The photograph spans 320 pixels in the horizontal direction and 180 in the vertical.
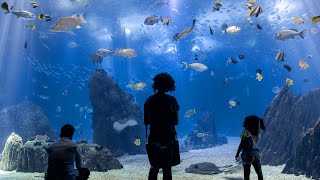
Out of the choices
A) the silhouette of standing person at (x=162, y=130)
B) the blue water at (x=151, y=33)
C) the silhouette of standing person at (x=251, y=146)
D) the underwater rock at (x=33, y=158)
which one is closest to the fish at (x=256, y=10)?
the silhouette of standing person at (x=251, y=146)

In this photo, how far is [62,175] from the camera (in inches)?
179

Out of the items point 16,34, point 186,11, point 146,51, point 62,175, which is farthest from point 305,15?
point 16,34

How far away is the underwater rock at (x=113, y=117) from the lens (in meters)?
17.2

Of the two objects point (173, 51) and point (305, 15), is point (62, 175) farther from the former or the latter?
point (173, 51)

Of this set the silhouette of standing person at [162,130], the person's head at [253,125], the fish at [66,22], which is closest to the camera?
the silhouette of standing person at [162,130]

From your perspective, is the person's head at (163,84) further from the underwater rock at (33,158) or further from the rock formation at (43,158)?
the underwater rock at (33,158)

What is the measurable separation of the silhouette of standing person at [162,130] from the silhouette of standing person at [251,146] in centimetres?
206

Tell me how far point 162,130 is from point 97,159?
760 centimetres

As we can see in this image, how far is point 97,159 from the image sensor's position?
11.2 metres

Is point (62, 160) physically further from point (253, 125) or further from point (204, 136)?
point (204, 136)

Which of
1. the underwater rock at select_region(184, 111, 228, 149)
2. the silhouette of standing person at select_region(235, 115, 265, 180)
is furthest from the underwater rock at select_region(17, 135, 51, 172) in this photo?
the underwater rock at select_region(184, 111, 228, 149)

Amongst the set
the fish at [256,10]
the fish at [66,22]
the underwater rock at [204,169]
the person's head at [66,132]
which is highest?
the fish at [256,10]

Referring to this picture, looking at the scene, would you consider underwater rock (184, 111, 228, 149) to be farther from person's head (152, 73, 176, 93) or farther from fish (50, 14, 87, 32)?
person's head (152, 73, 176, 93)

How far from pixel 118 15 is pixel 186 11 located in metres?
6.26
